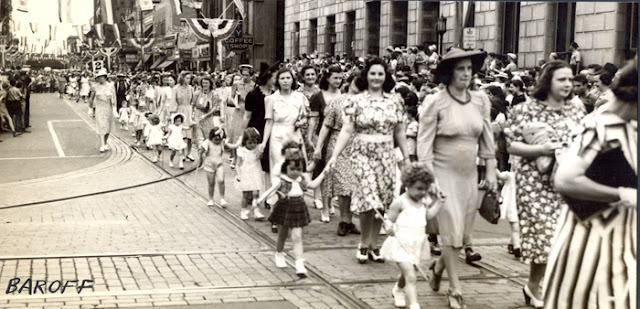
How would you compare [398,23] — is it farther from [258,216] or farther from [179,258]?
[179,258]

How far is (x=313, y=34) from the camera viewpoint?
359 inches

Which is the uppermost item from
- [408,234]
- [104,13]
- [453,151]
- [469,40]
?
[104,13]

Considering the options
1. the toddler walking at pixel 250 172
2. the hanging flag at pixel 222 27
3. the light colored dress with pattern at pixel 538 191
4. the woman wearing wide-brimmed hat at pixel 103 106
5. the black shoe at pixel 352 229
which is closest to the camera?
the light colored dress with pattern at pixel 538 191

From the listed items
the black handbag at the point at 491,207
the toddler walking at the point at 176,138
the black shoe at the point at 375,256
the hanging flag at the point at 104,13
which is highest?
the hanging flag at the point at 104,13

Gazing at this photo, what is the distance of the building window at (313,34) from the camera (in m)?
8.98

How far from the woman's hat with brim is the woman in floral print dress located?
4.19 ft

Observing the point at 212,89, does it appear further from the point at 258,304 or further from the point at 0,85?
the point at 258,304

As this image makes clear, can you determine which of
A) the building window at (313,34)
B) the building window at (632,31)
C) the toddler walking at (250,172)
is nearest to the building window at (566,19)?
the building window at (632,31)

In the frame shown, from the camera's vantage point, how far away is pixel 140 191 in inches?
471

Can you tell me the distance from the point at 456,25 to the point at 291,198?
78.0 inches

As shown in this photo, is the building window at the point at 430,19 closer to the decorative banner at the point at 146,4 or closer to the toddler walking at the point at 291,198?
the toddler walking at the point at 291,198

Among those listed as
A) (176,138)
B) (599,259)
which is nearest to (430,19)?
(599,259)

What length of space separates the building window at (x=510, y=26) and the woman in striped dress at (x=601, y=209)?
4.34m

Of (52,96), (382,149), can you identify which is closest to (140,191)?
(382,149)
